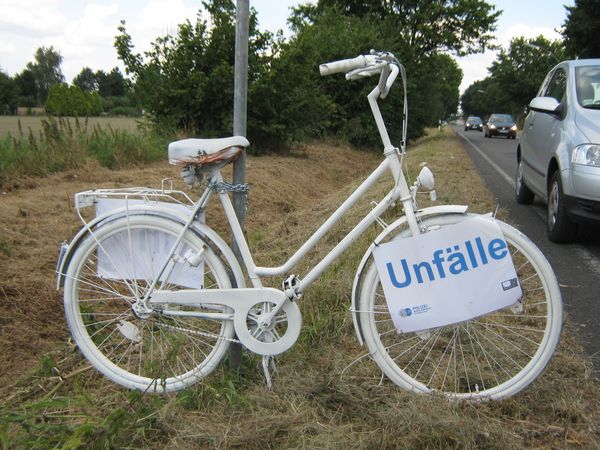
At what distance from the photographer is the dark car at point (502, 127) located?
35344mm

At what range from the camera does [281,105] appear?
39.4ft

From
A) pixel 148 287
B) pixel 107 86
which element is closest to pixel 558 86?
pixel 148 287

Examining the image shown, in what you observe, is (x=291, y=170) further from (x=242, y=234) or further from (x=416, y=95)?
(x=416, y=95)

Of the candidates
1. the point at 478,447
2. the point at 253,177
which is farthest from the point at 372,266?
the point at 253,177

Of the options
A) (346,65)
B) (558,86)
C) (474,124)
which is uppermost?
(346,65)

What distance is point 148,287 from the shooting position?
2.78 meters

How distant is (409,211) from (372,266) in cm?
30

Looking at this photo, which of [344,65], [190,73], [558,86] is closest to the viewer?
[344,65]

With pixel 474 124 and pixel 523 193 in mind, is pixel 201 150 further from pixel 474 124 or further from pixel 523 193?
pixel 474 124

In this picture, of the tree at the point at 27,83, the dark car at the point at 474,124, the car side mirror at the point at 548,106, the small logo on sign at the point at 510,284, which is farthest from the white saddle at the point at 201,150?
the tree at the point at 27,83

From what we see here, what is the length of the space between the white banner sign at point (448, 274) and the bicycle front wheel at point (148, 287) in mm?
781

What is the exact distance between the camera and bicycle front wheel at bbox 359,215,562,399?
247 centimetres

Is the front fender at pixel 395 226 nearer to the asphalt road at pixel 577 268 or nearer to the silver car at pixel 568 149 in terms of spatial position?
the asphalt road at pixel 577 268

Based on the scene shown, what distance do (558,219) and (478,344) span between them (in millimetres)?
3174
